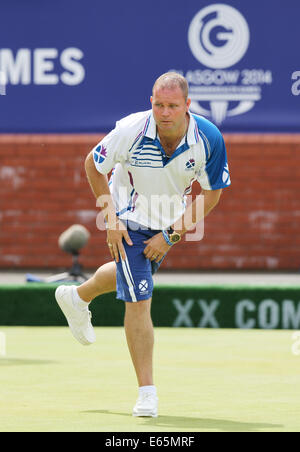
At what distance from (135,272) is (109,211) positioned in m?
0.30

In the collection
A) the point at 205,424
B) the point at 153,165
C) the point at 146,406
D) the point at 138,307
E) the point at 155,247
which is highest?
the point at 153,165

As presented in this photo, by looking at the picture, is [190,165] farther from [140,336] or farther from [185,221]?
[140,336]

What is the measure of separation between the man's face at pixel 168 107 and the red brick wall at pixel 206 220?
699cm

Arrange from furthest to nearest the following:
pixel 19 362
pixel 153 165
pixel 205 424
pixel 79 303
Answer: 1. pixel 19 362
2. pixel 79 303
3. pixel 153 165
4. pixel 205 424

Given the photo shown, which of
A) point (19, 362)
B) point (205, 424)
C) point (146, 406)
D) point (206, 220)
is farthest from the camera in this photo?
point (206, 220)

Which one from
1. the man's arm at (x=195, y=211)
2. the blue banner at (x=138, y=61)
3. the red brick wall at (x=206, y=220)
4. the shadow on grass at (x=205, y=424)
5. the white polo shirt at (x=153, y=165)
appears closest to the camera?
the shadow on grass at (x=205, y=424)

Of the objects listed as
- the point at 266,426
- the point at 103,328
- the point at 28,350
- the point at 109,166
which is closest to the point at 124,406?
the point at 266,426

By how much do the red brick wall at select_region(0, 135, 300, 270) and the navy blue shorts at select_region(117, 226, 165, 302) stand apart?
22.4 ft

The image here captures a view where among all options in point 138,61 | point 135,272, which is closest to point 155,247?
point 135,272

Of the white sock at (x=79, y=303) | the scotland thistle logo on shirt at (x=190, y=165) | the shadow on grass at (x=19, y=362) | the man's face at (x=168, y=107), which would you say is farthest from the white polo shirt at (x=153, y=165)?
the shadow on grass at (x=19, y=362)

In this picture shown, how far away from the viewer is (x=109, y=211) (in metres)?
4.93

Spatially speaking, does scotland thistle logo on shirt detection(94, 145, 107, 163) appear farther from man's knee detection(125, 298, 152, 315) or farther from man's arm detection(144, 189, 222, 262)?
man's knee detection(125, 298, 152, 315)

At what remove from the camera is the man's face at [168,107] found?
4664 mm

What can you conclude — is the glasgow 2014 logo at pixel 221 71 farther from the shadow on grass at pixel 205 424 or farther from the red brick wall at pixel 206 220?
the shadow on grass at pixel 205 424
